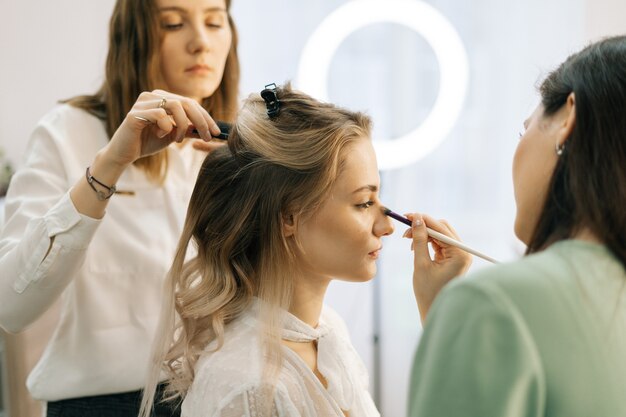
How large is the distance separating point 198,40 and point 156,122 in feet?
1.04

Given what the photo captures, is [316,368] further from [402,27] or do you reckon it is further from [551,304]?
[402,27]

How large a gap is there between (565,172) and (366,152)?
53 centimetres

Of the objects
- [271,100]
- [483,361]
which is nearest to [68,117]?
[271,100]

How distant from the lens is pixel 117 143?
1172 mm

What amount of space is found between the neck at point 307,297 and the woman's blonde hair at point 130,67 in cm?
38

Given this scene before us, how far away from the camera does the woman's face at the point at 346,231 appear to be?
3.90 ft

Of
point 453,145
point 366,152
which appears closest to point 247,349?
point 366,152

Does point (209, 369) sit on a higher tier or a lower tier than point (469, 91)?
lower

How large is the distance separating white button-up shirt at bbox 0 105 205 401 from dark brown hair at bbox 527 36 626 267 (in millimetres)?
815

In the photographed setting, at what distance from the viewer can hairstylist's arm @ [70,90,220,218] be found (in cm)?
116

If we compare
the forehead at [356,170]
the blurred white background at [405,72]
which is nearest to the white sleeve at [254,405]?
the forehead at [356,170]

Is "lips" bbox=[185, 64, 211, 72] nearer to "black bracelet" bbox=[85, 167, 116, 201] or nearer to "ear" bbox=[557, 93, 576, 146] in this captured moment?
"black bracelet" bbox=[85, 167, 116, 201]

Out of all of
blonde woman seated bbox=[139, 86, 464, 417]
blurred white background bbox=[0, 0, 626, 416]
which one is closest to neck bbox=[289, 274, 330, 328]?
blonde woman seated bbox=[139, 86, 464, 417]

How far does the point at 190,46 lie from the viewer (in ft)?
4.65
